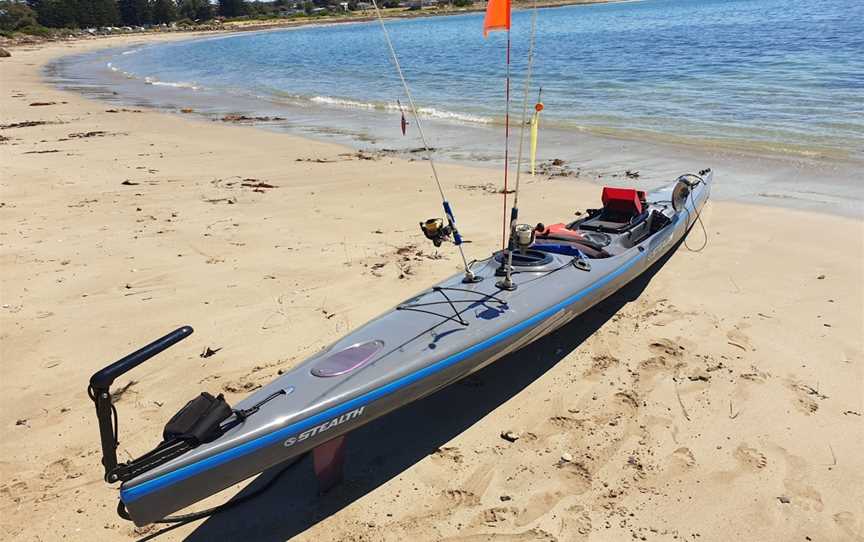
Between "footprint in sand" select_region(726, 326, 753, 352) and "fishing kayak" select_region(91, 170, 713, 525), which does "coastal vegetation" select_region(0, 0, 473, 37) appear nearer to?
"fishing kayak" select_region(91, 170, 713, 525)

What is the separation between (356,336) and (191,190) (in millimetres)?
6246

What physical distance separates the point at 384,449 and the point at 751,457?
2.29 metres

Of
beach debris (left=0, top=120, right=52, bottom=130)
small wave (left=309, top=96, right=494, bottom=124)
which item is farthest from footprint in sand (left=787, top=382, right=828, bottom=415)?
beach debris (left=0, top=120, right=52, bottom=130)

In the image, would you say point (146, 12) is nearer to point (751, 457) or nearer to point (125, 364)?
point (125, 364)

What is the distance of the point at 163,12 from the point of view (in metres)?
99.3

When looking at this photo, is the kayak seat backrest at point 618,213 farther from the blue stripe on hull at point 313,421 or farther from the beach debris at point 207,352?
the beach debris at point 207,352

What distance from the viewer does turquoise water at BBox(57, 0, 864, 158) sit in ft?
41.5

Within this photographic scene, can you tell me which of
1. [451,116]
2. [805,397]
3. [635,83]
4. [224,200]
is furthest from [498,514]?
[635,83]

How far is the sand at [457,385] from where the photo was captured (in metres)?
3.18

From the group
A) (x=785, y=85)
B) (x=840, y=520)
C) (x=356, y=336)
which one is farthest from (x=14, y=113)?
(x=785, y=85)

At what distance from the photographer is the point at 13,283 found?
5.67 m

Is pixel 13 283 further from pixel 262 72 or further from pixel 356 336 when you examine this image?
pixel 262 72

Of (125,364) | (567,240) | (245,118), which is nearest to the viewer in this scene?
(125,364)

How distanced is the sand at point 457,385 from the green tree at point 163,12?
4267 inches
